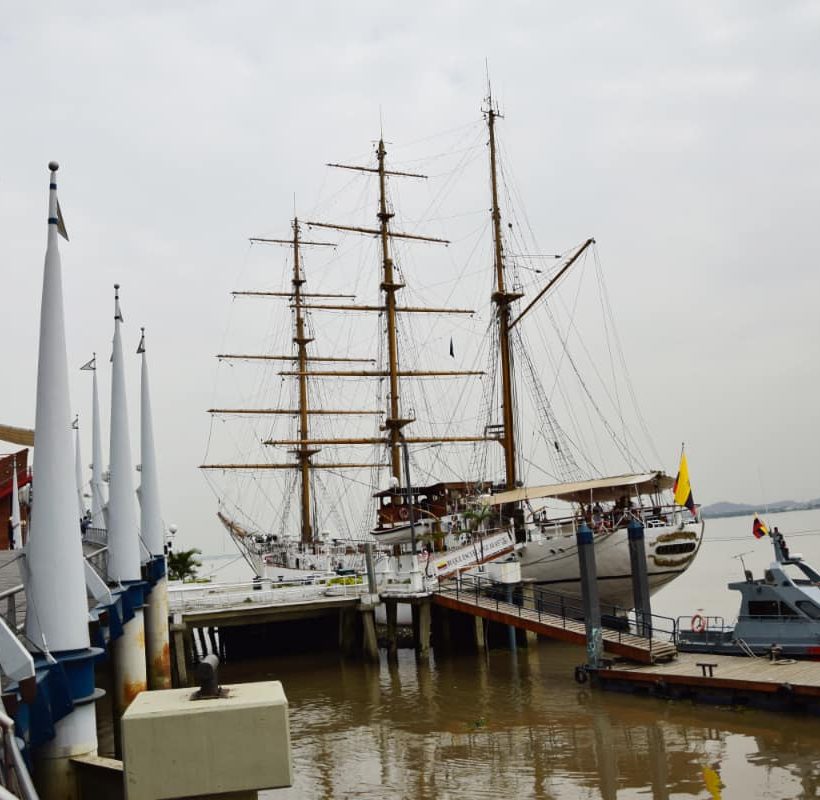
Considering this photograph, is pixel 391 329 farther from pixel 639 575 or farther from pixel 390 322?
pixel 639 575

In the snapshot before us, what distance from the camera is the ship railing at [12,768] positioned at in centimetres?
514

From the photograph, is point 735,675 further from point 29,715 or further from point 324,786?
point 29,715

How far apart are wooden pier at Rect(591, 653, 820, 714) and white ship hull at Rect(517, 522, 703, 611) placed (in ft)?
38.7

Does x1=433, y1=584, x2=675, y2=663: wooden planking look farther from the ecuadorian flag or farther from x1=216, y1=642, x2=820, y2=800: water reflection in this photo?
the ecuadorian flag

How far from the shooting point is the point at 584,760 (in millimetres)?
17250

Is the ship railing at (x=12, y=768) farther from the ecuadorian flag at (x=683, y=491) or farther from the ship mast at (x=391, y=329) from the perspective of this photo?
the ship mast at (x=391, y=329)

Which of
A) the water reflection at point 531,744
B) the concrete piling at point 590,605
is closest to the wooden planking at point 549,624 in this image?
the concrete piling at point 590,605

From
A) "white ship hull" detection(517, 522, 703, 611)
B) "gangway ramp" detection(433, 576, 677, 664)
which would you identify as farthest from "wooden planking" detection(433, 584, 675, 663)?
"white ship hull" detection(517, 522, 703, 611)

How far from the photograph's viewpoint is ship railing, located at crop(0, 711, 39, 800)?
5145 millimetres

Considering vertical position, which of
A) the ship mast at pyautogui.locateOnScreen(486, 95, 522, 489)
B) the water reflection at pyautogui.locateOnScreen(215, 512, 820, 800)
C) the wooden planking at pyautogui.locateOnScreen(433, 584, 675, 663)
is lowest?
the water reflection at pyautogui.locateOnScreen(215, 512, 820, 800)

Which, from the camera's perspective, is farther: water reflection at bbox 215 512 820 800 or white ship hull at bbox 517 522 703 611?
white ship hull at bbox 517 522 703 611

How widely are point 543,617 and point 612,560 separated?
8.49m

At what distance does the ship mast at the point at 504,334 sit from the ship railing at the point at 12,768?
41.5 meters

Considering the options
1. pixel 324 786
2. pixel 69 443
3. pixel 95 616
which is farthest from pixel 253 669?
pixel 69 443
